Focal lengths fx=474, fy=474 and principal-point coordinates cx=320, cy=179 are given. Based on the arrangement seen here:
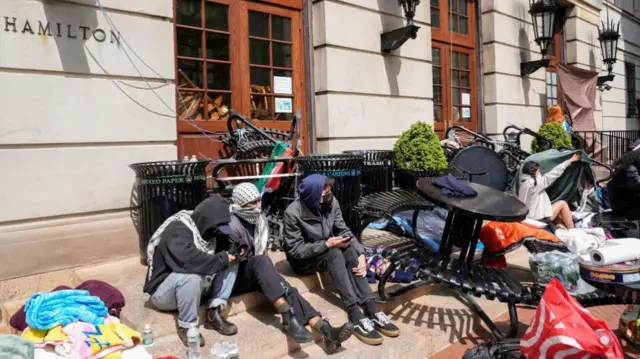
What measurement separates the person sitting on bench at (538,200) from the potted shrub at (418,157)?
1.17 meters

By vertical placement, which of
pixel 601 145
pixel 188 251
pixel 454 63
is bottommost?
pixel 188 251

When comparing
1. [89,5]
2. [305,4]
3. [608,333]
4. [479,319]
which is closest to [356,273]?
[479,319]

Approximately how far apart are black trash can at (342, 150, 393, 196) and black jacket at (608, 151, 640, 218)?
3.07 meters

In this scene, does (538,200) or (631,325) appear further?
(538,200)

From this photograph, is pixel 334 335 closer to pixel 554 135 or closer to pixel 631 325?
pixel 631 325

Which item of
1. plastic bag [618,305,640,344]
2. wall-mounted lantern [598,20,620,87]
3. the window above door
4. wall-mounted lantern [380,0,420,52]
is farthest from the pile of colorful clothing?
wall-mounted lantern [598,20,620,87]

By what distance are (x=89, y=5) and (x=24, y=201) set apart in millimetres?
2152

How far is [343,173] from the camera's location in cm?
548

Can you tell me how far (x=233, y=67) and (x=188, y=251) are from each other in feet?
12.2

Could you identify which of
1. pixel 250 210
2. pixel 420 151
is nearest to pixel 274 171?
pixel 250 210

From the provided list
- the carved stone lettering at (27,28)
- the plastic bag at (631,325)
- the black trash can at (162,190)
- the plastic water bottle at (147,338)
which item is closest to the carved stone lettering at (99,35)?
the carved stone lettering at (27,28)

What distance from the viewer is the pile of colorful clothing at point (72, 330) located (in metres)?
2.94

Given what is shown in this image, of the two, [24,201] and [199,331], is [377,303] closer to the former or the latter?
[199,331]

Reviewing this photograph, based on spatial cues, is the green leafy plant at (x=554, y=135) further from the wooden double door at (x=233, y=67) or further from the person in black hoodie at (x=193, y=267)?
the person in black hoodie at (x=193, y=267)
